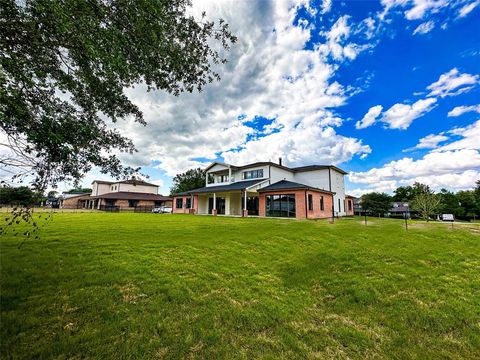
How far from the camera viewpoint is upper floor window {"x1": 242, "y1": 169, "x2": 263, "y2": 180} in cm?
2602

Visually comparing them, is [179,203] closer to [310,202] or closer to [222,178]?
[222,178]

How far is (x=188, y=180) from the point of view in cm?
5900

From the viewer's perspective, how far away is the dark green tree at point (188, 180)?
5741 cm

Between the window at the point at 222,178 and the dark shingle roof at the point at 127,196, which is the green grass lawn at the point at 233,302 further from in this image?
the dark shingle roof at the point at 127,196

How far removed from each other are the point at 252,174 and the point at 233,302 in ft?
74.7

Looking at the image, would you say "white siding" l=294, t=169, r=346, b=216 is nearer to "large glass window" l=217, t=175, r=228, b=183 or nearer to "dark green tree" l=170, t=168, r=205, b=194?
"large glass window" l=217, t=175, r=228, b=183

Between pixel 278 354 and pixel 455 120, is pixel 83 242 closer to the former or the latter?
pixel 278 354

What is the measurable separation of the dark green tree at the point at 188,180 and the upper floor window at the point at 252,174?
3057 cm

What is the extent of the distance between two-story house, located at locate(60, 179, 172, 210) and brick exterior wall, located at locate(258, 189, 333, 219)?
87.4 ft

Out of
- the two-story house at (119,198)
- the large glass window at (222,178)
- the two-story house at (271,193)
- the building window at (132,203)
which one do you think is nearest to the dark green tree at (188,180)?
the two-story house at (119,198)

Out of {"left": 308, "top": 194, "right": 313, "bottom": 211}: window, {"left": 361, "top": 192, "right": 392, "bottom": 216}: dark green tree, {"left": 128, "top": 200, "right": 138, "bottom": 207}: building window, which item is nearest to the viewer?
{"left": 308, "top": 194, "right": 313, "bottom": 211}: window

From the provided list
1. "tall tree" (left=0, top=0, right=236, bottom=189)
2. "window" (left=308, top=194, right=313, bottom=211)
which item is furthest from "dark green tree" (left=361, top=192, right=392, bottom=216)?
"tall tree" (left=0, top=0, right=236, bottom=189)

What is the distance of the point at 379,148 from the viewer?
24.2 metres

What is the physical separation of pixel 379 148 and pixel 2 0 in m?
28.6
